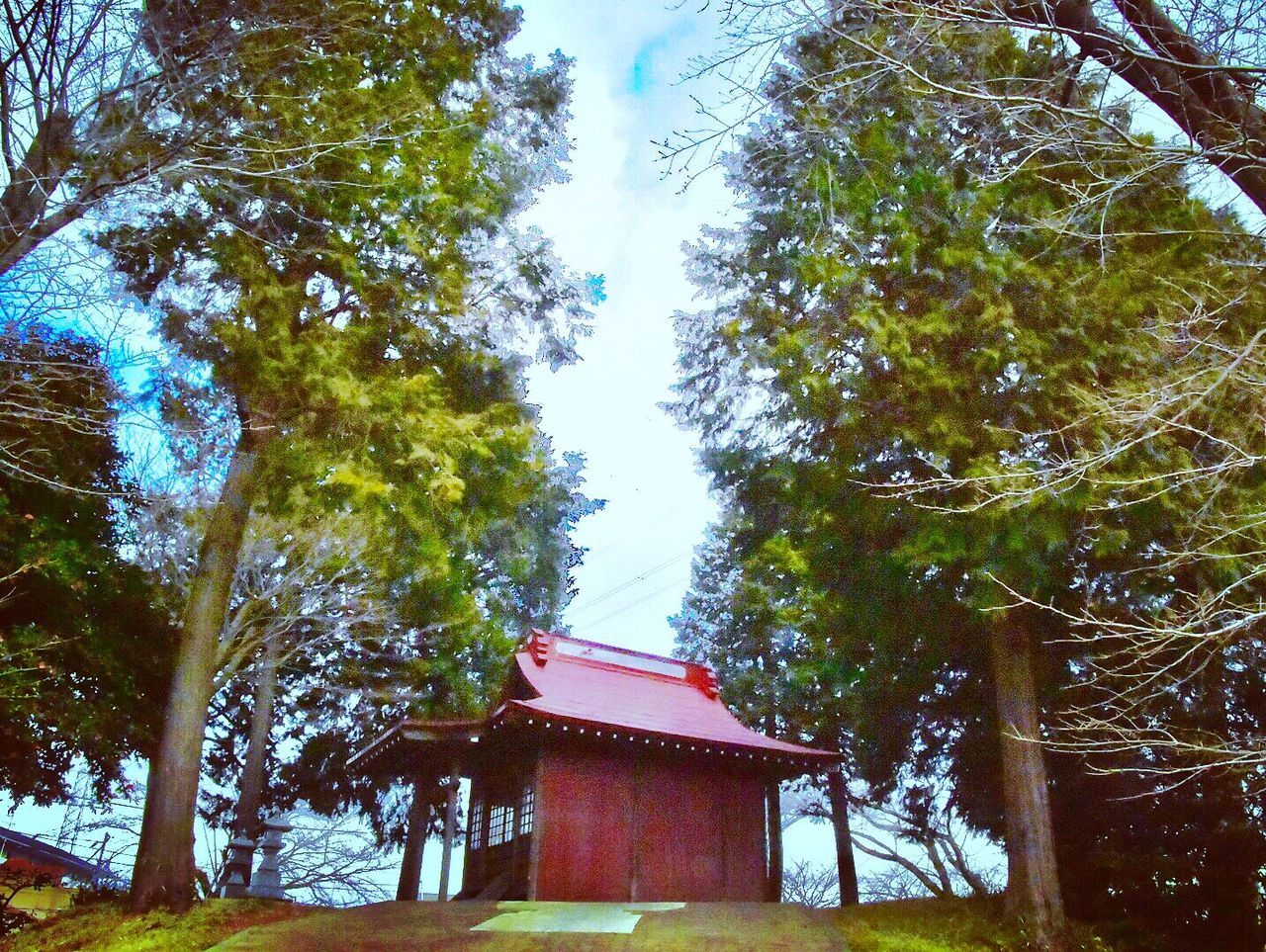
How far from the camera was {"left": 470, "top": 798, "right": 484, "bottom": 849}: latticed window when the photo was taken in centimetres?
1289

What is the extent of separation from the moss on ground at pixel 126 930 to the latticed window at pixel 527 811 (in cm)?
364

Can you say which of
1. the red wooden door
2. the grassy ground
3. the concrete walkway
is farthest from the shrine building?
the grassy ground

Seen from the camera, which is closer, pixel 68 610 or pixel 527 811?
pixel 68 610

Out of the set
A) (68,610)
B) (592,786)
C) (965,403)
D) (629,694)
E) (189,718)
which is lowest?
(592,786)

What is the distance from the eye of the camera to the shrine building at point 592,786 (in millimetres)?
11211

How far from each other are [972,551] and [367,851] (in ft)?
40.7

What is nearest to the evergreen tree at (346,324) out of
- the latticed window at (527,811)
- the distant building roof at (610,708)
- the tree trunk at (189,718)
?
the tree trunk at (189,718)

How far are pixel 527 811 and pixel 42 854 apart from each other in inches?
340

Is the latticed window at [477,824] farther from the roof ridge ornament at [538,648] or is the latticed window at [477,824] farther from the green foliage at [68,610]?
the green foliage at [68,610]

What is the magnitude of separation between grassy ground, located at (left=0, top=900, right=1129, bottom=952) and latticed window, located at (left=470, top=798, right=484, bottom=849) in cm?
299

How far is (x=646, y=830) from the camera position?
11.8m

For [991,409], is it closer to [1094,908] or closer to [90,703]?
[1094,908]

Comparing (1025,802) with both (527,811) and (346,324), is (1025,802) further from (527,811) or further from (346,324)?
(346,324)

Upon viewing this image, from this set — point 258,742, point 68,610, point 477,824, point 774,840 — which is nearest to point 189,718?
point 68,610
